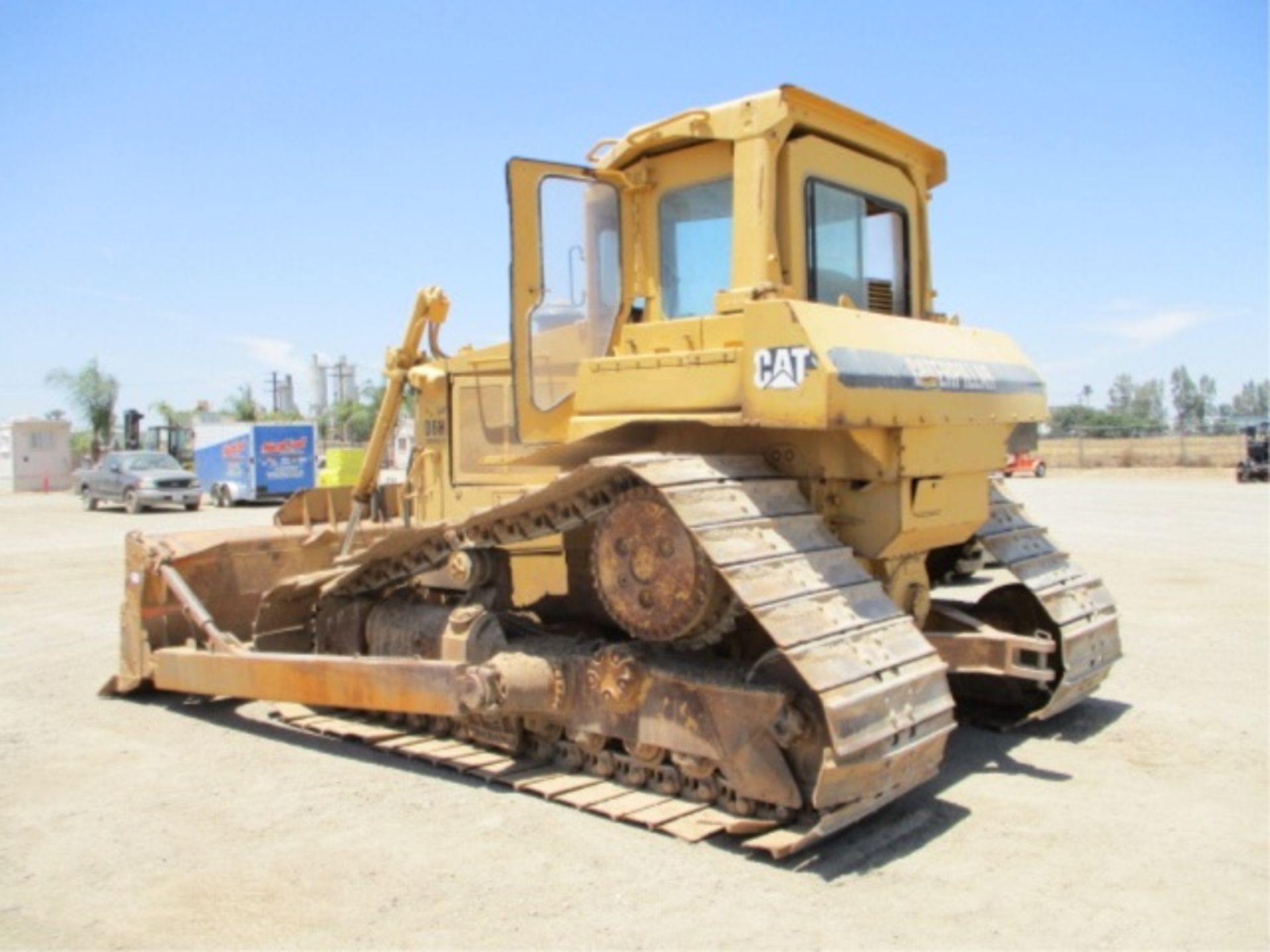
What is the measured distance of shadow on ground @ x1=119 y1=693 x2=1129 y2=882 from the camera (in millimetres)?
4578

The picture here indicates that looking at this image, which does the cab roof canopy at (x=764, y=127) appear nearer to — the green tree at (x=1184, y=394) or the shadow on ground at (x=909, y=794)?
the shadow on ground at (x=909, y=794)

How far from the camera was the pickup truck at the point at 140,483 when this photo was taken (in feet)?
91.4

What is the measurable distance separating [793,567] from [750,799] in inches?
41.7

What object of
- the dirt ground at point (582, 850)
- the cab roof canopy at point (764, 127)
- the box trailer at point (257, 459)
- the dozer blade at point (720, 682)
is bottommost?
the dirt ground at point (582, 850)

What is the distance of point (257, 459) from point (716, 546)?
26722mm

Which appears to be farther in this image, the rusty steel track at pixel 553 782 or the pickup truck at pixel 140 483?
the pickup truck at pixel 140 483

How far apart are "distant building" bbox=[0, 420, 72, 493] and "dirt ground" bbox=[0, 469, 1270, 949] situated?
126ft

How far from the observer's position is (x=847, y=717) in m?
4.21

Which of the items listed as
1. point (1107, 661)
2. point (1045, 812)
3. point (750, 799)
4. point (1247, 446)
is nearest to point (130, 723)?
point (750, 799)

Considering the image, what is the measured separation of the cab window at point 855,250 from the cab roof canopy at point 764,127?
0.97ft

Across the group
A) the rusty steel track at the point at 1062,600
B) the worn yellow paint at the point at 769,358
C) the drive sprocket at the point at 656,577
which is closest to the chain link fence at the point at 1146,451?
the rusty steel track at the point at 1062,600

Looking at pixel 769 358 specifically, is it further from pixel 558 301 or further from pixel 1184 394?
pixel 1184 394

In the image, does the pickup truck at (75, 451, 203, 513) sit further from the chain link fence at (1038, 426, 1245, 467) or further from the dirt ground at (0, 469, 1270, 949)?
the chain link fence at (1038, 426, 1245, 467)

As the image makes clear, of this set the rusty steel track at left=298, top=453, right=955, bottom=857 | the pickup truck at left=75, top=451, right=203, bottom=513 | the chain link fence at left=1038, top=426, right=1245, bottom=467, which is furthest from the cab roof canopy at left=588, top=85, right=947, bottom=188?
the chain link fence at left=1038, top=426, right=1245, bottom=467
